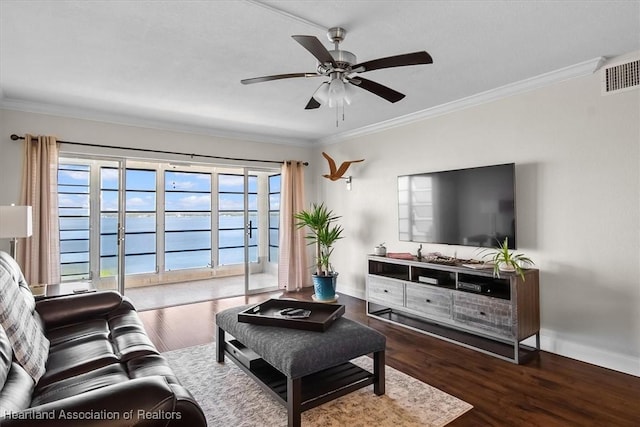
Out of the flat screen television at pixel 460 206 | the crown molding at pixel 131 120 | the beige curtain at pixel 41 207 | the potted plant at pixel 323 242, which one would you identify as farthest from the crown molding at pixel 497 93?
the beige curtain at pixel 41 207

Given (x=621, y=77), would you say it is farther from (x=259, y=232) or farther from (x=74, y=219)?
(x=74, y=219)

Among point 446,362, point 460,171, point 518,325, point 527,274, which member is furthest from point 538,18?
point 446,362

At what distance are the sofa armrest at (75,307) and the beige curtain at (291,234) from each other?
3168 millimetres

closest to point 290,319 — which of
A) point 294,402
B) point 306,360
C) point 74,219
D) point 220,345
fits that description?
point 306,360

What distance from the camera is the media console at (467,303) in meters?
3.03

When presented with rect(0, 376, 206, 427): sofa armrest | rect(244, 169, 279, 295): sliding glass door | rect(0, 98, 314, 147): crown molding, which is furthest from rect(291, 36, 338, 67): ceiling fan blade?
rect(244, 169, 279, 295): sliding glass door

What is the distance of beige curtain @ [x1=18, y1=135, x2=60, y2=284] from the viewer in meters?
3.86

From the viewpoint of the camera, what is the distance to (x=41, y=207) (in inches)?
155

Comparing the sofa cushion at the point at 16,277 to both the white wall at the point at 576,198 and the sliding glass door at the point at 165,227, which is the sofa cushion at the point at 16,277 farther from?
the white wall at the point at 576,198

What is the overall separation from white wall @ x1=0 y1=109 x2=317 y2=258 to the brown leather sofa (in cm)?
211

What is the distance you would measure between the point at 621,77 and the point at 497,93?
993mm

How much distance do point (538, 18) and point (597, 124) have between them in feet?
4.17

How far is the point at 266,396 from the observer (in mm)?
2480

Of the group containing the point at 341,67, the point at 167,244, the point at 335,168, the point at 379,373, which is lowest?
the point at 379,373
